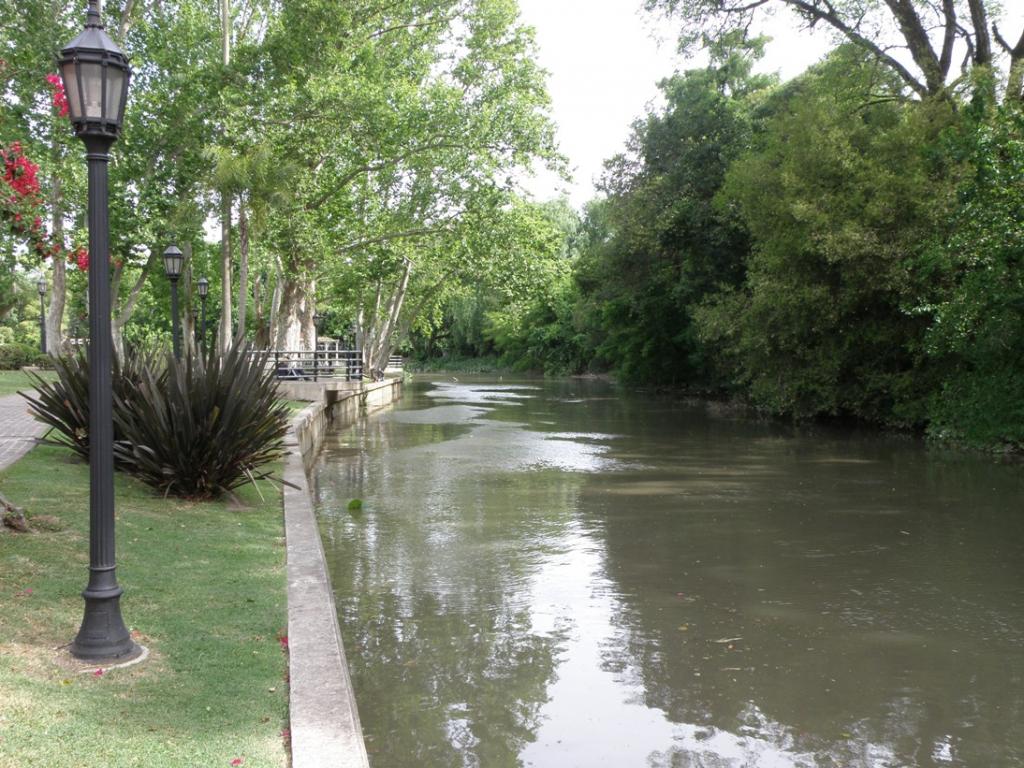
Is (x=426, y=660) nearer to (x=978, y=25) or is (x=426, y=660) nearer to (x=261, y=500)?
(x=261, y=500)

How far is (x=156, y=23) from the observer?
27094 mm

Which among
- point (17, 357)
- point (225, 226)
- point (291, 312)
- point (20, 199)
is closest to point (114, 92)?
point (20, 199)

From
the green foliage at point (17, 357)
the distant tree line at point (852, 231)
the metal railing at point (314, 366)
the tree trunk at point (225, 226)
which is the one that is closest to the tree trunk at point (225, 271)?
the tree trunk at point (225, 226)

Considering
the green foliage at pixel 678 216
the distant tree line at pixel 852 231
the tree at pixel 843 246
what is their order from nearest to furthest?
1. the distant tree line at pixel 852 231
2. the tree at pixel 843 246
3. the green foliage at pixel 678 216

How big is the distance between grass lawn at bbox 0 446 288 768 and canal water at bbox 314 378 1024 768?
2.42ft

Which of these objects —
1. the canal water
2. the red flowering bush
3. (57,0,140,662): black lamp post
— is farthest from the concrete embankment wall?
the red flowering bush

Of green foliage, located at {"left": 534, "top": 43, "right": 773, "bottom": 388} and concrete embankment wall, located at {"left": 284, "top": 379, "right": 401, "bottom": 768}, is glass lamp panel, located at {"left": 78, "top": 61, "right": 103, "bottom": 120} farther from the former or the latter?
green foliage, located at {"left": 534, "top": 43, "right": 773, "bottom": 388}

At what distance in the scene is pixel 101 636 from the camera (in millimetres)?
4645

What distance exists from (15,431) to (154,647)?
10.1m

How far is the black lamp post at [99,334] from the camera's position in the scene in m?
4.63

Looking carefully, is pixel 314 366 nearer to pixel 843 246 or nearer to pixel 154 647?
pixel 843 246

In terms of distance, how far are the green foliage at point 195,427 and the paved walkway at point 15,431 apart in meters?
1.67

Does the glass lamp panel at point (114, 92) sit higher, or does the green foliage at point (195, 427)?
the glass lamp panel at point (114, 92)

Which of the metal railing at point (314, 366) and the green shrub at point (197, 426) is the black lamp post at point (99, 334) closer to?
the green shrub at point (197, 426)
